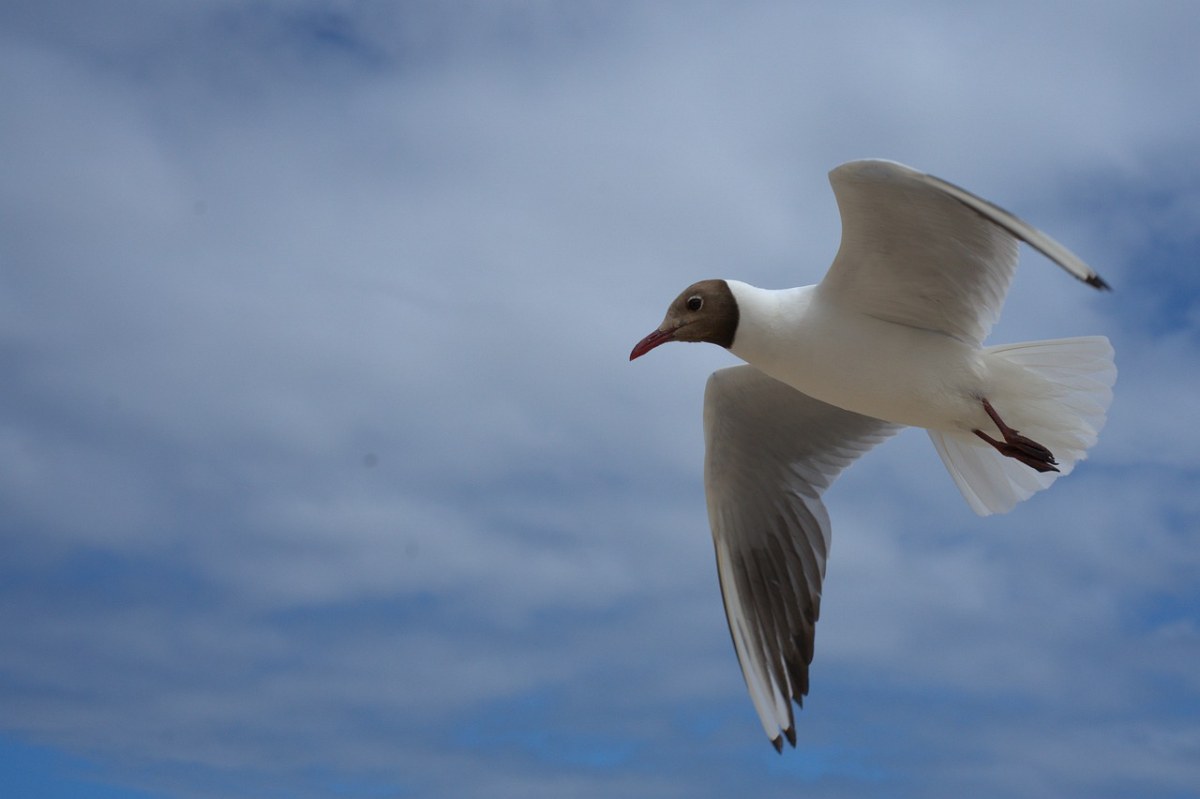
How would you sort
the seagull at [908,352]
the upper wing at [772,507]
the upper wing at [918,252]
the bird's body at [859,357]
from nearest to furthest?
the upper wing at [918,252] < the seagull at [908,352] < the bird's body at [859,357] < the upper wing at [772,507]

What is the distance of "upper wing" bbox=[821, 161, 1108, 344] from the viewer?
448 cm

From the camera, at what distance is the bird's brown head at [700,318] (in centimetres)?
503

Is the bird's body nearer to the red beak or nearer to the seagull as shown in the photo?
the seagull

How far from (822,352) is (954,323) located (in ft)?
1.73

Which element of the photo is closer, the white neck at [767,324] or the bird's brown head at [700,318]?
the white neck at [767,324]

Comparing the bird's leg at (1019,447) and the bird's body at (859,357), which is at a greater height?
the bird's body at (859,357)

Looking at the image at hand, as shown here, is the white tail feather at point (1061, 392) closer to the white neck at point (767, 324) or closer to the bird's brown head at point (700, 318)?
the white neck at point (767, 324)

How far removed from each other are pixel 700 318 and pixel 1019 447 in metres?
1.28

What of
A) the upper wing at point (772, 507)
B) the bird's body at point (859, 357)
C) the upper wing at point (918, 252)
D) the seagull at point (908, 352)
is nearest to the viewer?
the upper wing at point (918, 252)

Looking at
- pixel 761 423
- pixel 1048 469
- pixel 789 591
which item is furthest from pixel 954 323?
pixel 789 591

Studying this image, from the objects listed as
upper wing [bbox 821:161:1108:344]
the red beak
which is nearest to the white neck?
upper wing [bbox 821:161:1108:344]

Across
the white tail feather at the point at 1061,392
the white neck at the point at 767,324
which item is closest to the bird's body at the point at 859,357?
the white neck at the point at 767,324

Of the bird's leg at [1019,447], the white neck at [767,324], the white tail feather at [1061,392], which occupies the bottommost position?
the bird's leg at [1019,447]

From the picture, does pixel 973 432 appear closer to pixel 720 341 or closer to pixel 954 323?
pixel 954 323
